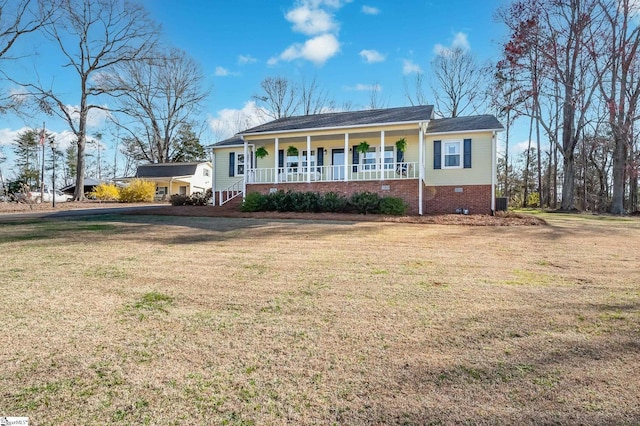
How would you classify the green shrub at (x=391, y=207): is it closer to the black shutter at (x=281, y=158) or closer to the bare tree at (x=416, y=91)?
the black shutter at (x=281, y=158)

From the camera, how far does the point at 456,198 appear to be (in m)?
16.6

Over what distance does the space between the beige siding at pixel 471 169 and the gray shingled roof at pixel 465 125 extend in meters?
0.32

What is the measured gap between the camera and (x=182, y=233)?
898 centimetres

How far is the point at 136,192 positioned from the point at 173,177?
8.00m

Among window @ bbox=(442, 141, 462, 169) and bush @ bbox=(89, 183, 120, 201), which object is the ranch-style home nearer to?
window @ bbox=(442, 141, 462, 169)

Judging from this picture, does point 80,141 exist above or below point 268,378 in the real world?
above

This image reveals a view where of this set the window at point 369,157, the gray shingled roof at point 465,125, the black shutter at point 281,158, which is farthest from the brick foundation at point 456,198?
the black shutter at point 281,158

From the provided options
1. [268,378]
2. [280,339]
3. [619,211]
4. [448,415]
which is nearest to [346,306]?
[280,339]

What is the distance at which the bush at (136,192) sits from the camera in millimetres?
27469

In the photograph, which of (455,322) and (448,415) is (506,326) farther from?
(448,415)

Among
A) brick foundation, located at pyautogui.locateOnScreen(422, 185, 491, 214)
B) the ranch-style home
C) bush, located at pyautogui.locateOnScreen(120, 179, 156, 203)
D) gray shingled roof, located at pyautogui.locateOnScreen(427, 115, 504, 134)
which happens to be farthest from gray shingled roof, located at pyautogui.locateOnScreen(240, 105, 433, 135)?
bush, located at pyautogui.locateOnScreen(120, 179, 156, 203)

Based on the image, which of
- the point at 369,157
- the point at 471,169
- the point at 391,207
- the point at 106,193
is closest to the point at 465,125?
the point at 471,169

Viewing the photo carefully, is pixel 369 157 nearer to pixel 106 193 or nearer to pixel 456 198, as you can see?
pixel 456 198

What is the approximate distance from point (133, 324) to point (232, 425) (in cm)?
189
